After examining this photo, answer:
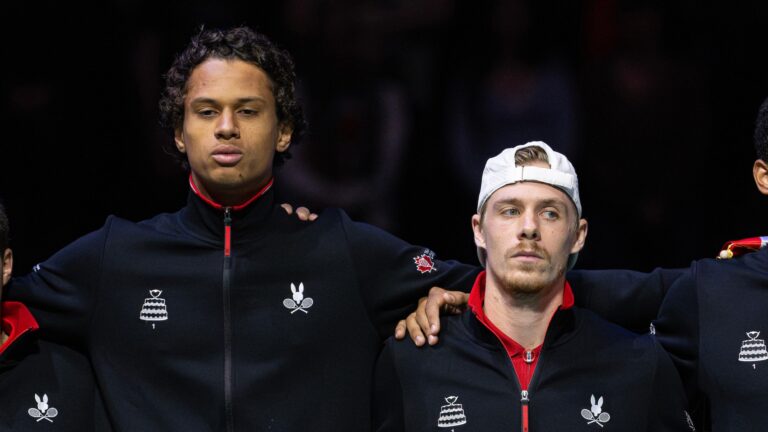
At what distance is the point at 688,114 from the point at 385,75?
1.44 meters

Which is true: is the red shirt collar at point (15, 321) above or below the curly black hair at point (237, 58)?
below

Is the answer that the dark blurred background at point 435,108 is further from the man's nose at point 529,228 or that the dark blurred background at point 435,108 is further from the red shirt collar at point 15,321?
the man's nose at point 529,228

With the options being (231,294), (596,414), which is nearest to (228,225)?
(231,294)

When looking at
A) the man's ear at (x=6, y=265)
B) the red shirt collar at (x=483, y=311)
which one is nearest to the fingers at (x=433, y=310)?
the red shirt collar at (x=483, y=311)

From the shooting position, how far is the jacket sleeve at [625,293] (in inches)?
188

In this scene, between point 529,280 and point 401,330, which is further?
point 401,330

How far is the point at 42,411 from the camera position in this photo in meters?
4.57

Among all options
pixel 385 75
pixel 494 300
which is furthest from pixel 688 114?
pixel 494 300

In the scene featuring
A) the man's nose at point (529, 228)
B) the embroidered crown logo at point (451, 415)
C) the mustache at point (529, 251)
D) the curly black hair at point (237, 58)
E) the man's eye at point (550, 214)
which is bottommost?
the embroidered crown logo at point (451, 415)

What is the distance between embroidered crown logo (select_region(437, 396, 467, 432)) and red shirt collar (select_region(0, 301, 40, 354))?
4.59ft

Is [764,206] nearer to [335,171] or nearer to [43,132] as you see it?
[335,171]

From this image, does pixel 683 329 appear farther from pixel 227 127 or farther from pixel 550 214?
pixel 227 127

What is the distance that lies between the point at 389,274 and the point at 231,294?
0.55m

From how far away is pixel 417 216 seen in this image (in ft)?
20.7
